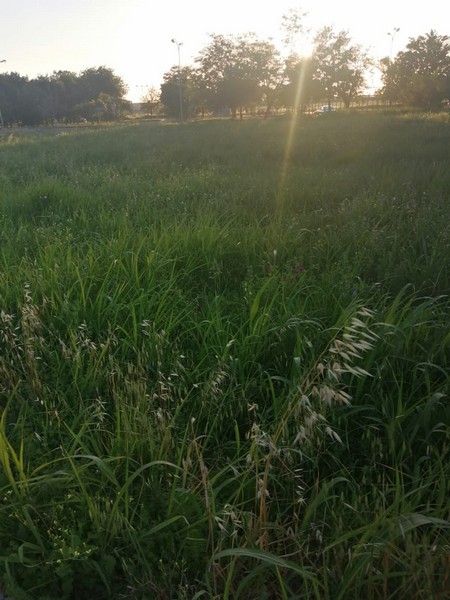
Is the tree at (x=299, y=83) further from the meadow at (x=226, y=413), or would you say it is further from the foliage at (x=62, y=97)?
the meadow at (x=226, y=413)

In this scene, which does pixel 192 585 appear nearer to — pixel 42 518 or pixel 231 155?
pixel 42 518

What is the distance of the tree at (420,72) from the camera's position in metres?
40.7

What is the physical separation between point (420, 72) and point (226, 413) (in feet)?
170

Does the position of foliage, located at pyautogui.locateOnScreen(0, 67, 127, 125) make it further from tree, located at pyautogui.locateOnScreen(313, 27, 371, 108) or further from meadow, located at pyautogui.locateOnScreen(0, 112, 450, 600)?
meadow, located at pyautogui.locateOnScreen(0, 112, 450, 600)

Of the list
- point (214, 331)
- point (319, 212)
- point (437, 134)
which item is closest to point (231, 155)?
point (437, 134)

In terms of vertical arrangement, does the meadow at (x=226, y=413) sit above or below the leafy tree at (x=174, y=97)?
below

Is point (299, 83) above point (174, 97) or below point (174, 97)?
below

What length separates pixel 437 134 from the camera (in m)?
12.5

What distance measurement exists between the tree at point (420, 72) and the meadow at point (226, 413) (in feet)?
141

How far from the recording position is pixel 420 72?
44.4 metres

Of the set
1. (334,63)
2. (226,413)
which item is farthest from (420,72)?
(226,413)

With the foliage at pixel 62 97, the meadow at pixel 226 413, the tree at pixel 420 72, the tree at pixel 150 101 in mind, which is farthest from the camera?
the tree at pixel 150 101

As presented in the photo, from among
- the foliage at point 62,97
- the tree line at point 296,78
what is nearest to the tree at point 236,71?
the tree line at point 296,78

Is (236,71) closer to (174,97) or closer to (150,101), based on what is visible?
(174,97)
